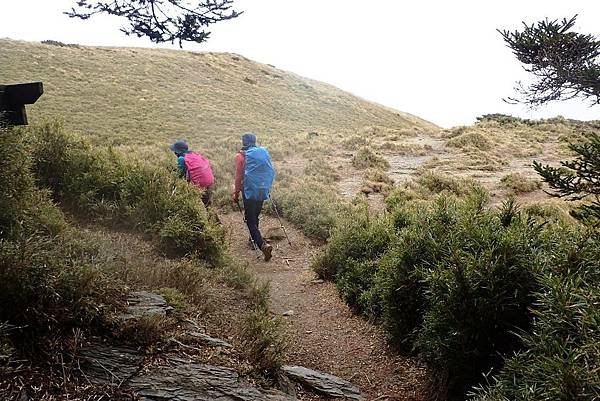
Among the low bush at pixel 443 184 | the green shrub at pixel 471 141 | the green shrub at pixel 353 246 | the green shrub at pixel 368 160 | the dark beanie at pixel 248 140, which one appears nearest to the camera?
the green shrub at pixel 353 246

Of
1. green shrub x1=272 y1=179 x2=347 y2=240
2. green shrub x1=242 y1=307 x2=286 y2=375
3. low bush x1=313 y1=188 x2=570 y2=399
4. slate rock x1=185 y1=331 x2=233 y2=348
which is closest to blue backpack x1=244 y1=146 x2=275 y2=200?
green shrub x1=272 y1=179 x2=347 y2=240

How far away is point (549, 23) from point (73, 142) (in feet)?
25.5

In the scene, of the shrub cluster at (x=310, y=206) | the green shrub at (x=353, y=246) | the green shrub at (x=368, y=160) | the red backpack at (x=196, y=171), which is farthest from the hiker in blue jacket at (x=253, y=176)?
the green shrub at (x=368, y=160)

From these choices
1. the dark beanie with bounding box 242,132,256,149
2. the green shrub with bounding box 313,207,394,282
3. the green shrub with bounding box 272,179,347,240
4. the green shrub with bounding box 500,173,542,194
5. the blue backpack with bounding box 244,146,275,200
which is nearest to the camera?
the green shrub with bounding box 313,207,394,282

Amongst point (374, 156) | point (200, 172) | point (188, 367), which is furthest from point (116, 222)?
point (374, 156)

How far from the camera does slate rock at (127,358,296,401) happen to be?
3508 millimetres

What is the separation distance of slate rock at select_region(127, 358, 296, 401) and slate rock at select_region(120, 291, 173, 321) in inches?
21.4

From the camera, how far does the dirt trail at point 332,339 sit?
5625 mm

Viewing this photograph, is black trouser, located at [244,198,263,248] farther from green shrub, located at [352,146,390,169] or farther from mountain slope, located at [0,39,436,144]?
mountain slope, located at [0,39,436,144]

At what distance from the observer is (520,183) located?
56.9 feet

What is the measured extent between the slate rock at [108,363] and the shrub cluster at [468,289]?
8.91 feet

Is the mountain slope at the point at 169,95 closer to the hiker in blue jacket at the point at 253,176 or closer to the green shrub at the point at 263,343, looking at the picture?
the hiker in blue jacket at the point at 253,176

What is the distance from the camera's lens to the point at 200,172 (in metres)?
9.76

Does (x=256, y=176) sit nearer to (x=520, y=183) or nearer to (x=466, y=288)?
(x=466, y=288)
